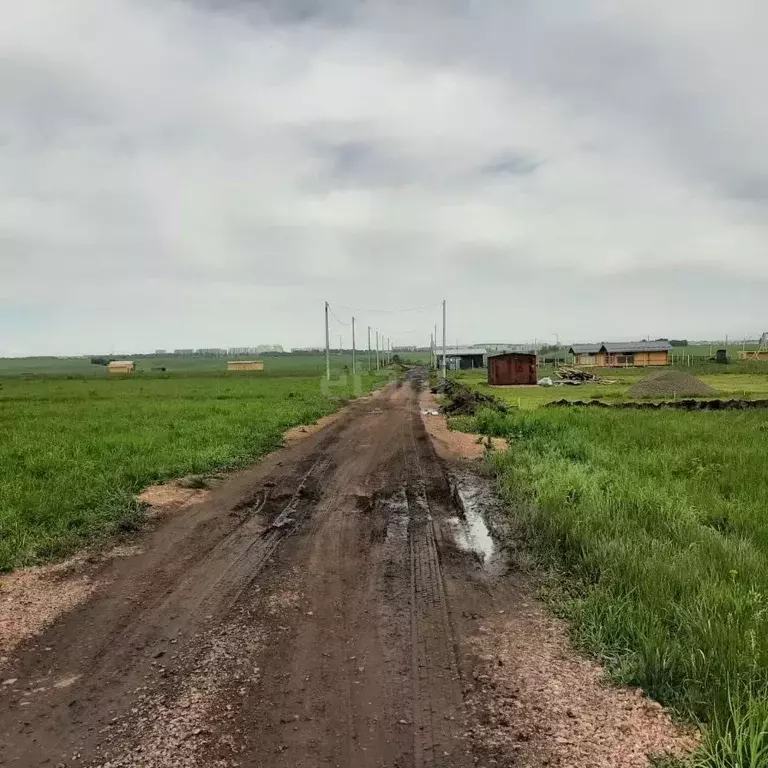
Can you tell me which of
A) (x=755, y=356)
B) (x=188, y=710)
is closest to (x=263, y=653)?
(x=188, y=710)

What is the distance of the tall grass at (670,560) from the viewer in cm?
396

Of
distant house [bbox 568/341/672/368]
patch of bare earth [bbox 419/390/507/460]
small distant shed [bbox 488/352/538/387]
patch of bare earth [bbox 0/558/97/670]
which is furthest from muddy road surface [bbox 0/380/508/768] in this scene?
Answer: distant house [bbox 568/341/672/368]

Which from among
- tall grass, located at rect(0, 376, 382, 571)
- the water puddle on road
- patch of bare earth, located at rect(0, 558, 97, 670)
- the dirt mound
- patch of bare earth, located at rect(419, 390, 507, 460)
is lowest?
the water puddle on road

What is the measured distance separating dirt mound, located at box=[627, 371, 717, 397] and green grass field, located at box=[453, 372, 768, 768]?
1969 centimetres

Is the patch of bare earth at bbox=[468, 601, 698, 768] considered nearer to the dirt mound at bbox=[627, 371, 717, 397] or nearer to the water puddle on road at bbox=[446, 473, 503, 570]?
the water puddle on road at bbox=[446, 473, 503, 570]

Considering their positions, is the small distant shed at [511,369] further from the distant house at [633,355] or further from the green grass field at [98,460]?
the distant house at [633,355]

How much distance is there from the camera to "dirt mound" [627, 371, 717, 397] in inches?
1296

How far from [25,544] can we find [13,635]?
2.69m

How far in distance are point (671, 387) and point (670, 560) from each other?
1195 inches

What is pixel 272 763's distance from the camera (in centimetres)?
344

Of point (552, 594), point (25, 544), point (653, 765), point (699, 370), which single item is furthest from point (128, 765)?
point (699, 370)

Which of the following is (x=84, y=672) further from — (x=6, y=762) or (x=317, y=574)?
(x=317, y=574)

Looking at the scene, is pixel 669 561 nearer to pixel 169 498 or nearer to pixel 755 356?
pixel 169 498

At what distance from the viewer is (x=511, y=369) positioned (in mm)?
48750
